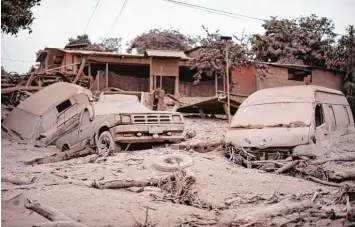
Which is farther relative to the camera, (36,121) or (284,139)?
(284,139)

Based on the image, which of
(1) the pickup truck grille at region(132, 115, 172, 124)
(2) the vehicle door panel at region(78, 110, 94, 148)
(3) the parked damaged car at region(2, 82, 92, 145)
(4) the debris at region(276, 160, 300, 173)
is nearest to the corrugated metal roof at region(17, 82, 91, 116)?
(3) the parked damaged car at region(2, 82, 92, 145)

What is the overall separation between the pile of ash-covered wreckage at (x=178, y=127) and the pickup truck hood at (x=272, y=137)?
11mm

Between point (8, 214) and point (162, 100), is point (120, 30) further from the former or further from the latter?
point (162, 100)

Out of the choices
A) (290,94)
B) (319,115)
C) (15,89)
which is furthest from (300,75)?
(15,89)

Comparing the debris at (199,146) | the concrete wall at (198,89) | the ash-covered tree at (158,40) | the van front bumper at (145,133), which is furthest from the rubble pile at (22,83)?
the concrete wall at (198,89)

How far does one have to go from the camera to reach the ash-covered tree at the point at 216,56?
512 cm

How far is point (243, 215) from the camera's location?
3.35 meters

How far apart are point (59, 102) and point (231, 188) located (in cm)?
214

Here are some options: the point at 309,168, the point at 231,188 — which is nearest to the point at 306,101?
the point at 309,168

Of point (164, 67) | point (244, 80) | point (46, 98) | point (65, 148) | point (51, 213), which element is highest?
point (164, 67)

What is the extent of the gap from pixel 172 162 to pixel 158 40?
152 cm

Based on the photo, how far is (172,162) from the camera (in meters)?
4.34

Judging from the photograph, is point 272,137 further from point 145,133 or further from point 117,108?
point 117,108

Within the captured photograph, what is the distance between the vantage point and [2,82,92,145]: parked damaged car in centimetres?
374
